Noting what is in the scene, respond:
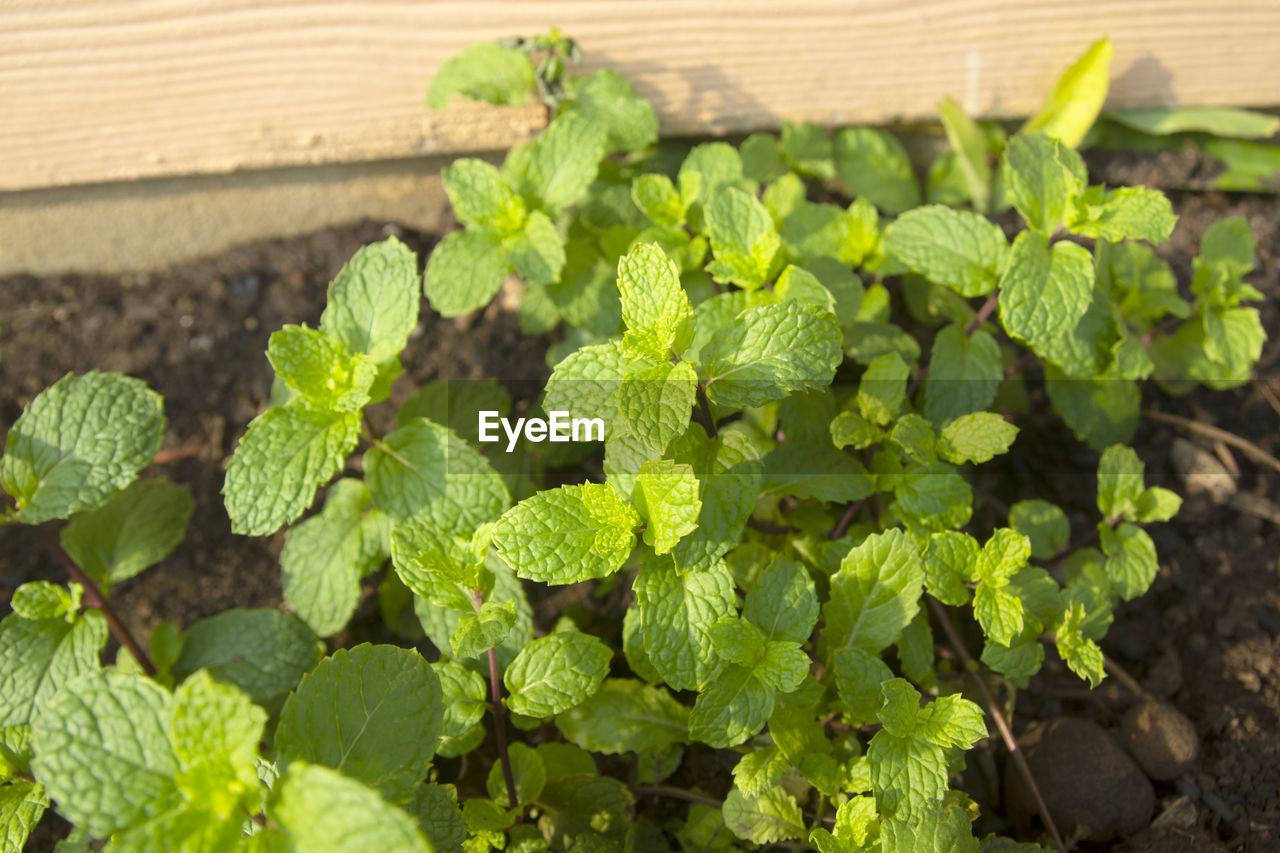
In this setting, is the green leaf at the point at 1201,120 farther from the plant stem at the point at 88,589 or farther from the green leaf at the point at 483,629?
the plant stem at the point at 88,589

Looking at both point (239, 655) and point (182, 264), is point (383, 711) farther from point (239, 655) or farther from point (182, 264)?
point (182, 264)

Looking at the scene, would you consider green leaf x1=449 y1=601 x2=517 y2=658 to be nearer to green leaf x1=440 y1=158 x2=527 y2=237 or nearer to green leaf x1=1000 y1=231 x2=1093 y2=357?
green leaf x1=440 y1=158 x2=527 y2=237

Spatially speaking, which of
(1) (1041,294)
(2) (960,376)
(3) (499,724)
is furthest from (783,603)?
(1) (1041,294)

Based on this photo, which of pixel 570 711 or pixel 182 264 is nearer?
pixel 570 711

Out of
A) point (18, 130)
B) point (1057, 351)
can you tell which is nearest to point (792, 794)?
point (1057, 351)

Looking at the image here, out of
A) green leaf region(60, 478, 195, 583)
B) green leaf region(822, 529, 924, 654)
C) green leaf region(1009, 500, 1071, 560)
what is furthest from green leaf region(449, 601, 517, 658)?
green leaf region(1009, 500, 1071, 560)

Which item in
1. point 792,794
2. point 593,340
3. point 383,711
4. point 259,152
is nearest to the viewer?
point 383,711

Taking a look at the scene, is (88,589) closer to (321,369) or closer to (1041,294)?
(321,369)

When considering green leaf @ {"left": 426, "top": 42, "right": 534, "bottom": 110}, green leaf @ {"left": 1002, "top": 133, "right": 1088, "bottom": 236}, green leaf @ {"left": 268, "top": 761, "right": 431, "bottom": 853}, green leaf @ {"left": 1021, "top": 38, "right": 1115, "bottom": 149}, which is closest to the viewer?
green leaf @ {"left": 268, "top": 761, "right": 431, "bottom": 853}
